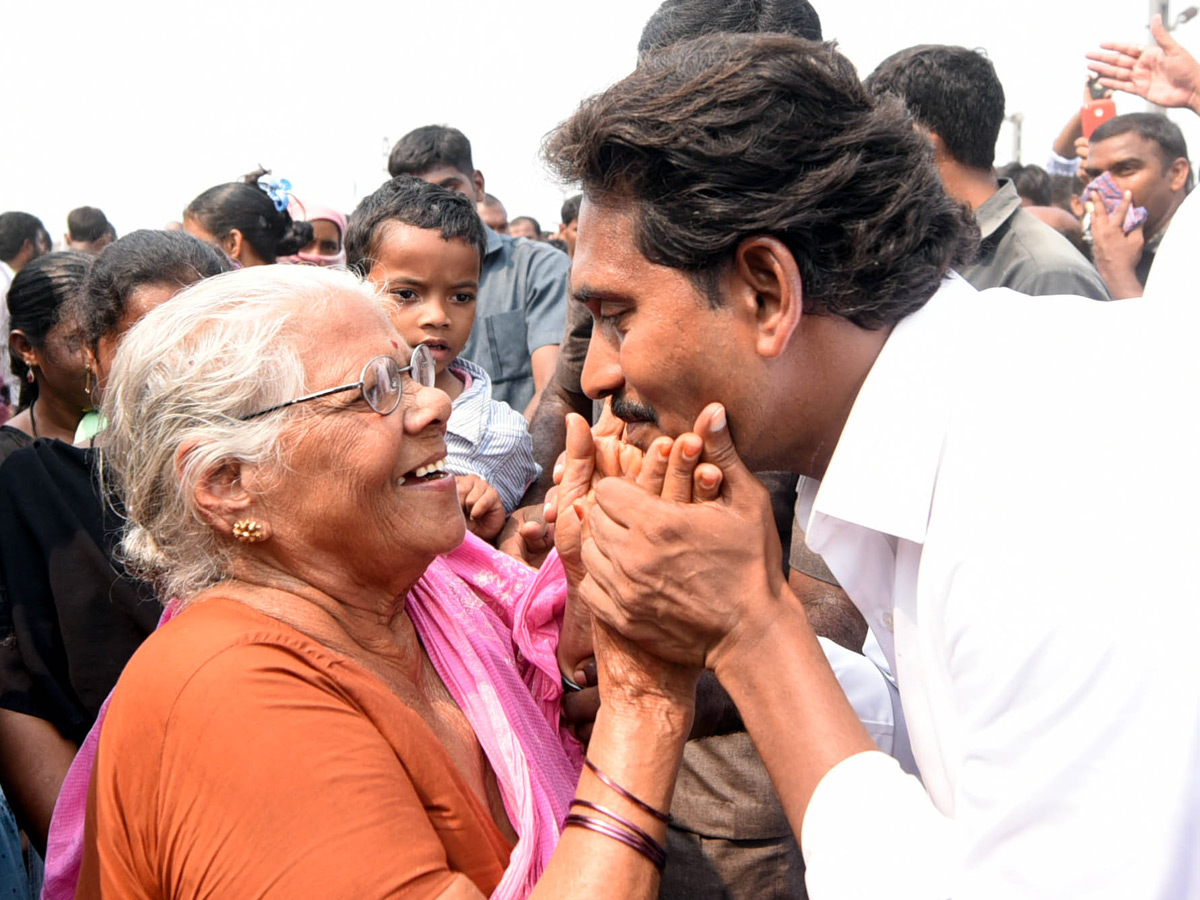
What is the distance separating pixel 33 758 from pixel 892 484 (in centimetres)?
258

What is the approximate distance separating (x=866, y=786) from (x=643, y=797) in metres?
0.41

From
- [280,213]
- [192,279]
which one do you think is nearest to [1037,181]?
[280,213]

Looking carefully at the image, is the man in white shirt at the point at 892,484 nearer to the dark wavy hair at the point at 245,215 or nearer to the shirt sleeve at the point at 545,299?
the shirt sleeve at the point at 545,299

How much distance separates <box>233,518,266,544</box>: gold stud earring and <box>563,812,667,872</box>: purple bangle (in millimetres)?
883

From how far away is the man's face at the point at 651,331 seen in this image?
1887 mm

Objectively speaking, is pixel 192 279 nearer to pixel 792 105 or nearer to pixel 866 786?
pixel 792 105

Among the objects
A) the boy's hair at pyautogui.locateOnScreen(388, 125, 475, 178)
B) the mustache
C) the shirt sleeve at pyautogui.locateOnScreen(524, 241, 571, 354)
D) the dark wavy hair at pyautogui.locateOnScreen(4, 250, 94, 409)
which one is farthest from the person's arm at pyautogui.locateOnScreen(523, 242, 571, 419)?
the mustache

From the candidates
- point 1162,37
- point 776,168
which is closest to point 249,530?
point 776,168

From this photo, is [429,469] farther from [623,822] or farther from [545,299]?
[545,299]

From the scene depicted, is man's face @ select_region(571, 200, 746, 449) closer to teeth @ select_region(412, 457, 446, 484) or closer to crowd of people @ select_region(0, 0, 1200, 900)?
crowd of people @ select_region(0, 0, 1200, 900)

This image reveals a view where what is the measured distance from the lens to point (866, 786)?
5.33 ft

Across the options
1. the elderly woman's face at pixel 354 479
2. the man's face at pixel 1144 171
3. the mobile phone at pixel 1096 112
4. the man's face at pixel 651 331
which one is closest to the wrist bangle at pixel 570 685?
the elderly woman's face at pixel 354 479

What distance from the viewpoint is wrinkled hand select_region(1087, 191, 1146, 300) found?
6.38 metres

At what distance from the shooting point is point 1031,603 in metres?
1.37
